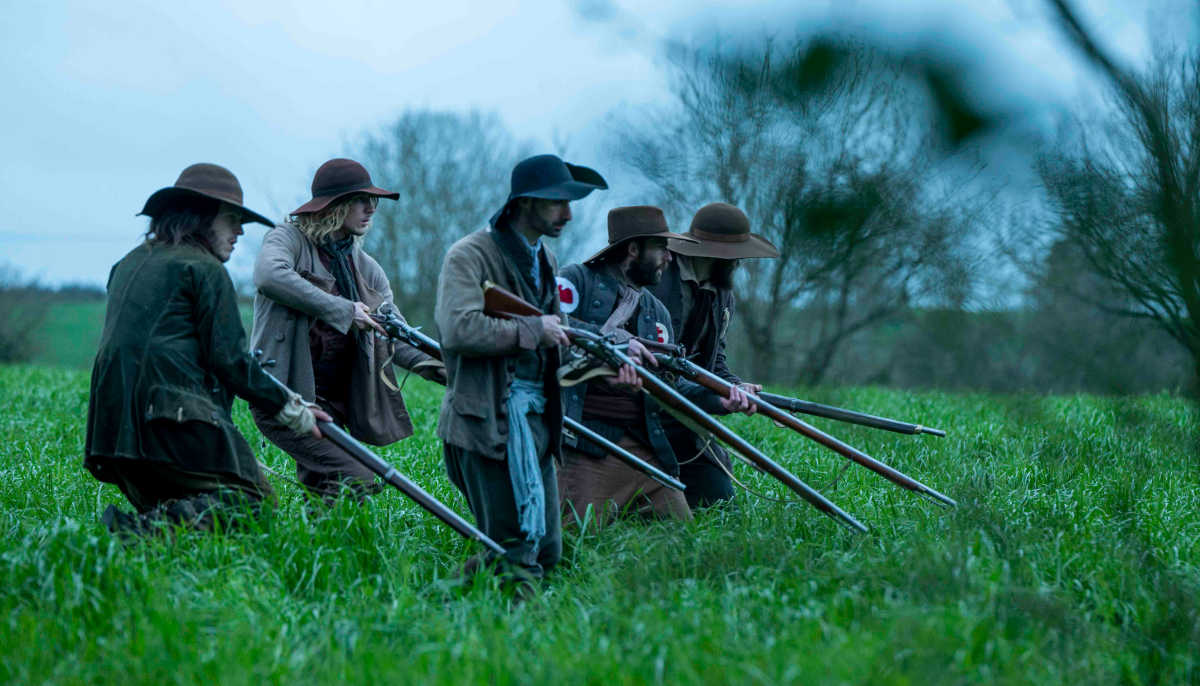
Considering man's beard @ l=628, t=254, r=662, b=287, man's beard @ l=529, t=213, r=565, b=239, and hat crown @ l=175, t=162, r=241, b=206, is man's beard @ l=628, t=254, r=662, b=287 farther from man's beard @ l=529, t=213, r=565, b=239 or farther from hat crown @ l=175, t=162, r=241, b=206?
hat crown @ l=175, t=162, r=241, b=206

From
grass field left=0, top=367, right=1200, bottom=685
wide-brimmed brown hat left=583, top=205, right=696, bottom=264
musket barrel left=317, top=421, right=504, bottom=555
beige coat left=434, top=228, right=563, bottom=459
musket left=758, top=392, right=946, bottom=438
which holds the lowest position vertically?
grass field left=0, top=367, right=1200, bottom=685

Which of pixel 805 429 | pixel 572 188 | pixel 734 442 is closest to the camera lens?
pixel 572 188

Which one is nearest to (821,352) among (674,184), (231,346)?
(231,346)

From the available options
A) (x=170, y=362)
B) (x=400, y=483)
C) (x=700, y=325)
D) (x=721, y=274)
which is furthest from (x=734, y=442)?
(x=170, y=362)

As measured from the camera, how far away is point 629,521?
5.54 metres

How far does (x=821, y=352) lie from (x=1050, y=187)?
5934 mm

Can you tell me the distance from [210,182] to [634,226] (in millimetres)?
2081

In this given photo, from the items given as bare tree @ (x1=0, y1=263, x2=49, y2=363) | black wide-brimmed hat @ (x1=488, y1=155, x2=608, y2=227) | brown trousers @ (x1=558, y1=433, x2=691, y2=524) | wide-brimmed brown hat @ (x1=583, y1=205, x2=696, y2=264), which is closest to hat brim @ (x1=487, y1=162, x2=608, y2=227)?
black wide-brimmed hat @ (x1=488, y1=155, x2=608, y2=227)

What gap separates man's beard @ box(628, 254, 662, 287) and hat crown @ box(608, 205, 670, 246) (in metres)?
0.17

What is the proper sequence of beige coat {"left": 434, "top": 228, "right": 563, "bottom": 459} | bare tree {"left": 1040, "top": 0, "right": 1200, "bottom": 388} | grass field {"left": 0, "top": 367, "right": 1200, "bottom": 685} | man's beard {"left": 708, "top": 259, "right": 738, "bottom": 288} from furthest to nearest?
man's beard {"left": 708, "top": 259, "right": 738, "bottom": 288} < beige coat {"left": 434, "top": 228, "right": 563, "bottom": 459} < grass field {"left": 0, "top": 367, "right": 1200, "bottom": 685} < bare tree {"left": 1040, "top": 0, "right": 1200, "bottom": 388}

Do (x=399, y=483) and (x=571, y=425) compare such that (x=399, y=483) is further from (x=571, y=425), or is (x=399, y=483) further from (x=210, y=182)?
(x=210, y=182)

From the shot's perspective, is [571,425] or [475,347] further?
[571,425]

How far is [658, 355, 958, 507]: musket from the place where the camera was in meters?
5.45

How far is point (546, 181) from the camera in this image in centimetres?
446
